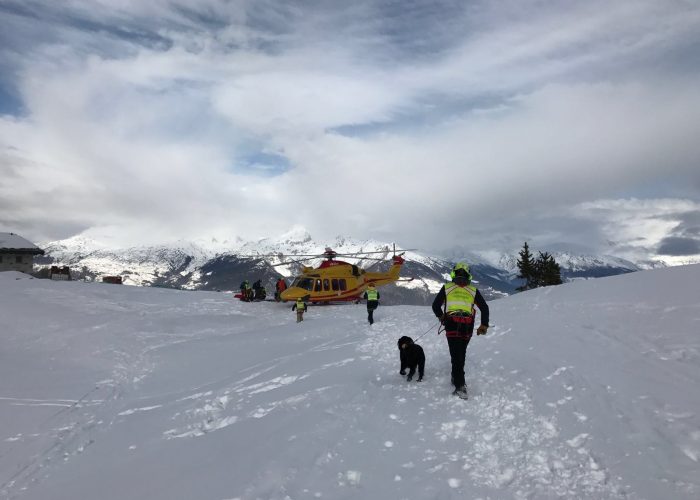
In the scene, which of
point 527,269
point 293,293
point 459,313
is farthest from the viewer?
point 527,269

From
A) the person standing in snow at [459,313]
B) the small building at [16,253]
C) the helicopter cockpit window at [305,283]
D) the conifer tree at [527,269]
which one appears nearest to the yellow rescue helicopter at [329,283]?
the helicopter cockpit window at [305,283]

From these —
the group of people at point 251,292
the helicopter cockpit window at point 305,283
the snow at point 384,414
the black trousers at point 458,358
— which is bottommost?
the snow at point 384,414

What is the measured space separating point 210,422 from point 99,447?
232cm

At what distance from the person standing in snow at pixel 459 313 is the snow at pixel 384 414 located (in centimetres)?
82

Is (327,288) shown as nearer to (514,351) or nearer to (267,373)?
(267,373)

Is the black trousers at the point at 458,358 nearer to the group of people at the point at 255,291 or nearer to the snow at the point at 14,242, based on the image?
the group of people at the point at 255,291

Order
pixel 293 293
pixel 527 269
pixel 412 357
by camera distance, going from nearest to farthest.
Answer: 1. pixel 412 357
2. pixel 293 293
3. pixel 527 269

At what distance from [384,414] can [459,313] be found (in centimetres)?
262

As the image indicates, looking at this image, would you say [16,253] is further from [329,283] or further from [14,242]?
[329,283]

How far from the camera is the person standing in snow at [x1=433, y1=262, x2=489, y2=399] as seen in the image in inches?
343

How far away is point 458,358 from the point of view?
28.3ft

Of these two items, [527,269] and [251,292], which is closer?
[251,292]

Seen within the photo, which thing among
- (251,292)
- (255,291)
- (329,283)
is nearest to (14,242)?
(255,291)

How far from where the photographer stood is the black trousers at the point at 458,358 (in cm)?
853
